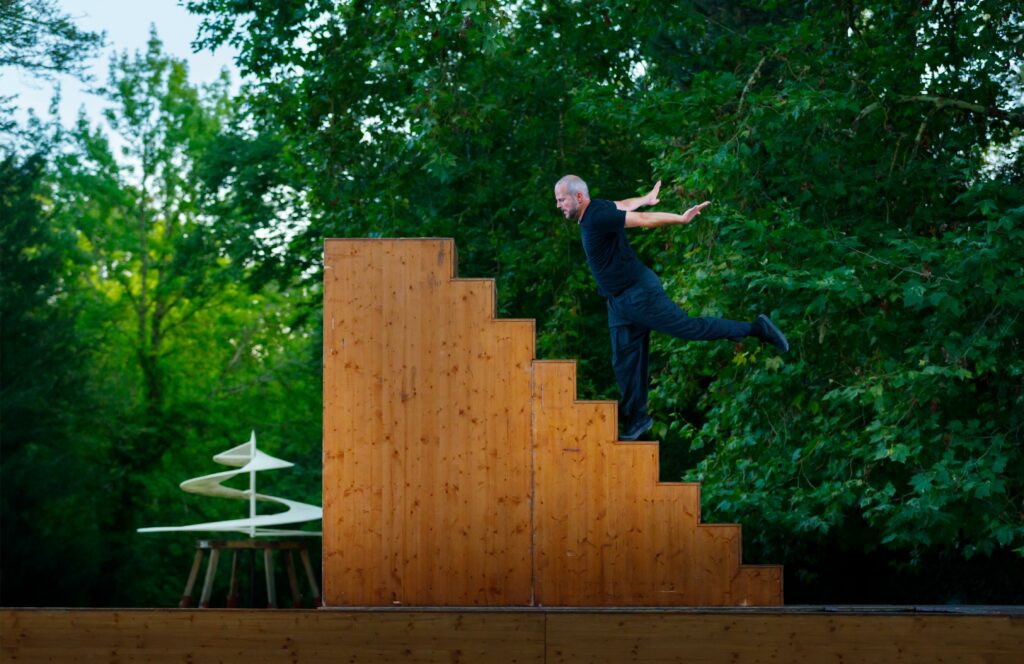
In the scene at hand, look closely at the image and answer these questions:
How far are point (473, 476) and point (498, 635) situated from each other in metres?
0.79

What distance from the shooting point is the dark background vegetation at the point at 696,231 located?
31.8 feet

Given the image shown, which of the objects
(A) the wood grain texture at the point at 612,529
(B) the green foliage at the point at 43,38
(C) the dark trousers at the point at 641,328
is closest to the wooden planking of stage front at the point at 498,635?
(A) the wood grain texture at the point at 612,529

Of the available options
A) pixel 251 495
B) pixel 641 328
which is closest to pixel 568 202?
pixel 641 328

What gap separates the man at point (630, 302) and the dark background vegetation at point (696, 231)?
2.39 m

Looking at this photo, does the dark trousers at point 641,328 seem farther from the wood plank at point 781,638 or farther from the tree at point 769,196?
the tree at point 769,196

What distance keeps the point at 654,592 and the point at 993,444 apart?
3881mm

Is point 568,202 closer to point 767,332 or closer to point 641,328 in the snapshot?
point 641,328

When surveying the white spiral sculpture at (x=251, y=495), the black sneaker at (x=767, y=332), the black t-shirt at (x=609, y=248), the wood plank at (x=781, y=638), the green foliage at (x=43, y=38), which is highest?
the green foliage at (x=43, y=38)

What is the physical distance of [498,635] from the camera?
6.00m

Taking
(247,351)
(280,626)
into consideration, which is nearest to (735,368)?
(280,626)

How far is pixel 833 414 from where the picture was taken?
11.7 meters

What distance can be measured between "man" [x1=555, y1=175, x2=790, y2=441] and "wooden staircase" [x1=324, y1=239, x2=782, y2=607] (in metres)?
0.30

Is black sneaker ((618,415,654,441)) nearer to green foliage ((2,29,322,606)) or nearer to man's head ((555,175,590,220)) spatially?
man's head ((555,175,590,220))

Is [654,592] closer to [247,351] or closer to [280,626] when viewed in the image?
[280,626]
